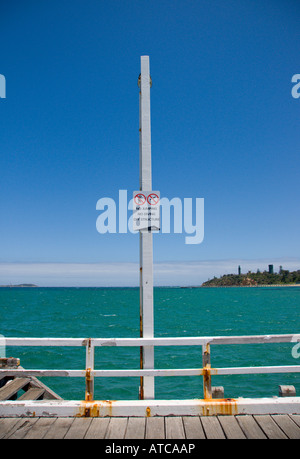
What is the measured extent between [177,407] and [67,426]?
4.17 ft

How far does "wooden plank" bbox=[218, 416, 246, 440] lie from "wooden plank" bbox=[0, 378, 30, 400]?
10.9ft

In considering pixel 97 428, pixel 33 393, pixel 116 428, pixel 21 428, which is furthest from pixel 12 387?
pixel 116 428

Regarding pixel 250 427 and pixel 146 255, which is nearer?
pixel 250 427

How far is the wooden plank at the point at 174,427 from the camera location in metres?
3.36

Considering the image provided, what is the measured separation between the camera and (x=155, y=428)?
138 inches

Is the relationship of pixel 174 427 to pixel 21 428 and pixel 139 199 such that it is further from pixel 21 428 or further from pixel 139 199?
pixel 139 199

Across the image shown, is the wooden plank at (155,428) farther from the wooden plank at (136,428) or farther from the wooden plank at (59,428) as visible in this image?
the wooden plank at (59,428)

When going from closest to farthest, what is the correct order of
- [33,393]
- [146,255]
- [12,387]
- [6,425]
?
[6,425], [146,255], [12,387], [33,393]

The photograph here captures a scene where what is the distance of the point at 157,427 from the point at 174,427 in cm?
19

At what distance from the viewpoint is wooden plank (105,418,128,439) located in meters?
3.38

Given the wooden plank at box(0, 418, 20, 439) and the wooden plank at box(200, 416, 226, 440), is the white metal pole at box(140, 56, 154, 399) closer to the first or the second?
the wooden plank at box(200, 416, 226, 440)

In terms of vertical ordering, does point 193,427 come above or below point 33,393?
above

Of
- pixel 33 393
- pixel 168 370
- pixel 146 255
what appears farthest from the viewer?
pixel 33 393

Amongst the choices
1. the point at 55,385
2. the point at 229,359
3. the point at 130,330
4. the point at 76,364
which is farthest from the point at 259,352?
the point at 130,330
